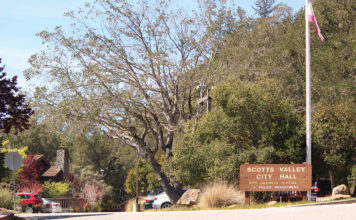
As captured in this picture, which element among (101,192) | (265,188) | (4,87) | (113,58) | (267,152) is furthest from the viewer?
(101,192)

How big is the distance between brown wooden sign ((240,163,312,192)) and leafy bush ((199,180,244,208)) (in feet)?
3.23

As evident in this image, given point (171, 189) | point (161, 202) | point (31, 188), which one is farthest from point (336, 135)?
point (31, 188)

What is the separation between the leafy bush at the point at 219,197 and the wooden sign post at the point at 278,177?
31.4 inches

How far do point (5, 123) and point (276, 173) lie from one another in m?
9.82

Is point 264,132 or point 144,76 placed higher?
point 144,76

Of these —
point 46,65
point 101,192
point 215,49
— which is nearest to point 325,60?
point 215,49

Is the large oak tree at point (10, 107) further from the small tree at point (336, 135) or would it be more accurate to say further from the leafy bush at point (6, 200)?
the small tree at point (336, 135)

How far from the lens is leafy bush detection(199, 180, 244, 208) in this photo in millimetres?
19250

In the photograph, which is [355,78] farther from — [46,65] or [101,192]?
[101,192]

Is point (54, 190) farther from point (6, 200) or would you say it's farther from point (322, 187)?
point (322, 187)

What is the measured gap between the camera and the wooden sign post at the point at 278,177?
1917cm

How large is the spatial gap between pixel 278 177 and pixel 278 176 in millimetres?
37

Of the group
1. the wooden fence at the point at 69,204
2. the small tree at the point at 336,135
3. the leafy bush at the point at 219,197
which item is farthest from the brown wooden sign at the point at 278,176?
the wooden fence at the point at 69,204

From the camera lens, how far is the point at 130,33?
99.8 feet
